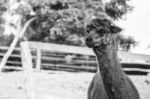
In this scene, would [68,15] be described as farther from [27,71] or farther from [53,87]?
[27,71]

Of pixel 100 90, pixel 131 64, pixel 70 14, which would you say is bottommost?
pixel 131 64

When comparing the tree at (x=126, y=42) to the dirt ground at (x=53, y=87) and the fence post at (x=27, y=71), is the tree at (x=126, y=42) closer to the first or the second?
the dirt ground at (x=53, y=87)

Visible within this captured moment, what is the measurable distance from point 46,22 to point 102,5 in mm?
3506

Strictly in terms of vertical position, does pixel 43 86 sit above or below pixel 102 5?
below

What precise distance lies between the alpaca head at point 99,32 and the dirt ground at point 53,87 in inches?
118

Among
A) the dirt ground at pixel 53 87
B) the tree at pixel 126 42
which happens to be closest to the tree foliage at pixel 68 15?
the tree at pixel 126 42

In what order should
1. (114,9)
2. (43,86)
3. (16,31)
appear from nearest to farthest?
(43,86)
(114,9)
(16,31)

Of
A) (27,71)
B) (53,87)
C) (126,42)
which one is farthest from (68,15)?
(27,71)

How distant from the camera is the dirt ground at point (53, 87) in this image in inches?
285

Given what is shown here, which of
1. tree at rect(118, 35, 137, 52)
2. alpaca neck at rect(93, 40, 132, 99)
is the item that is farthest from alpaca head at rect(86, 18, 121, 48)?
tree at rect(118, 35, 137, 52)

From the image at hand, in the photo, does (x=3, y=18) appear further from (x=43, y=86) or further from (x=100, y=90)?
(x=100, y=90)

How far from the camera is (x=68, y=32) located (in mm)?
19219

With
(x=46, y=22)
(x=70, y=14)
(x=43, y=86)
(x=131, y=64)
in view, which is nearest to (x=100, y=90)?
(x=43, y=86)

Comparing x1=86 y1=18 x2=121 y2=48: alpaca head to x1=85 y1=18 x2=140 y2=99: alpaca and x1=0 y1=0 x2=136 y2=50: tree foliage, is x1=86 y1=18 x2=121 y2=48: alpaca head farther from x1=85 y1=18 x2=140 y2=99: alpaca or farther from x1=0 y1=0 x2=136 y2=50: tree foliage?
x1=0 y1=0 x2=136 y2=50: tree foliage
